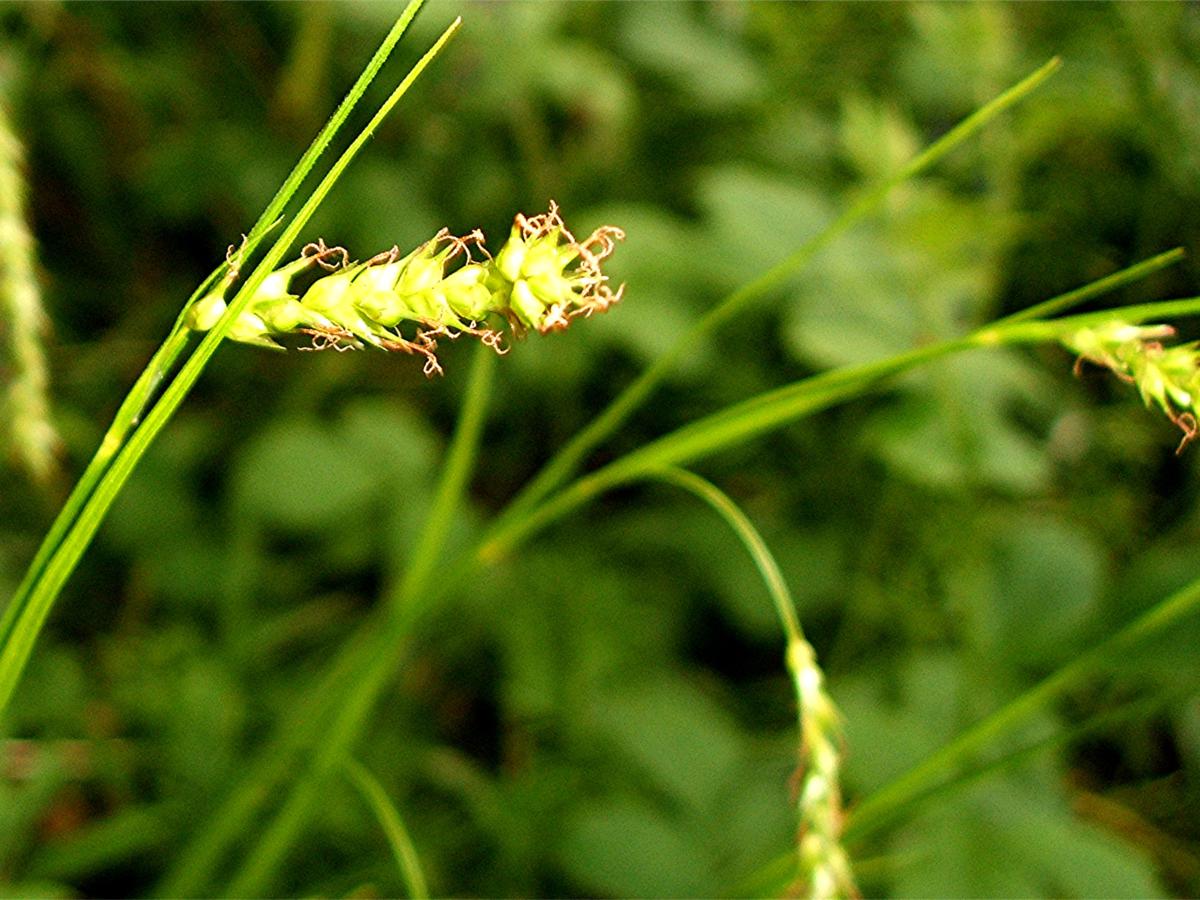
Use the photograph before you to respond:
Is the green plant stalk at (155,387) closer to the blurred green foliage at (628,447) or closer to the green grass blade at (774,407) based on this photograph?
the green grass blade at (774,407)

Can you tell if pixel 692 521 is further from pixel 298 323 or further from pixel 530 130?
pixel 298 323

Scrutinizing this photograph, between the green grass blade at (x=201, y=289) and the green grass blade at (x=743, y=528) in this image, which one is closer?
the green grass blade at (x=201, y=289)

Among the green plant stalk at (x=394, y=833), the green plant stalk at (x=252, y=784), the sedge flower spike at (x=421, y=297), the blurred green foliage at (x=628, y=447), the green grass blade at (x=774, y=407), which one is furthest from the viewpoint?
the blurred green foliage at (x=628, y=447)

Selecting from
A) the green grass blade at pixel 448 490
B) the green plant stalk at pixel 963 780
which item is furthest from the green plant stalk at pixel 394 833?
the green plant stalk at pixel 963 780

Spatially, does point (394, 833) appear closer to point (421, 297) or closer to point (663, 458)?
point (663, 458)

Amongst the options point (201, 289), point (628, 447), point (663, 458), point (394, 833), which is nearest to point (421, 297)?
point (201, 289)

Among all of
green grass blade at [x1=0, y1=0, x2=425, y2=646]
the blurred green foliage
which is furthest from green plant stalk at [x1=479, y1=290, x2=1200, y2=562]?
the blurred green foliage

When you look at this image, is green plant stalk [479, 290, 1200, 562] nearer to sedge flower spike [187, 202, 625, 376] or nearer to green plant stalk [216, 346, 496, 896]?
green plant stalk [216, 346, 496, 896]

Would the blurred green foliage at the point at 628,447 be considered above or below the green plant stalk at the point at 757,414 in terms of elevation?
above

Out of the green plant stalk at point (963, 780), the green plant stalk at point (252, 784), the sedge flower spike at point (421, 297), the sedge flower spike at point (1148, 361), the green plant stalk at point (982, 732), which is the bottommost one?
the green plant stalk at point (963, 780)
